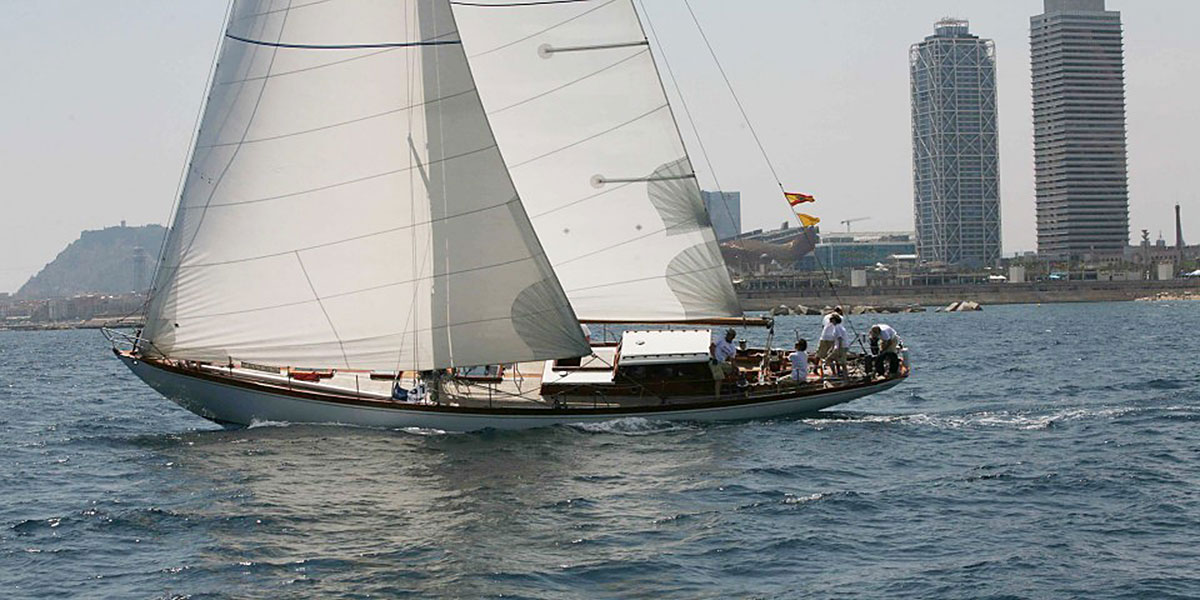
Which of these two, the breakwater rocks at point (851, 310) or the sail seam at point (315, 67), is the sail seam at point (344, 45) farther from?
the breakwater rocks at point (851, 310)

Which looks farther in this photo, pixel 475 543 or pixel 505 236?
pixel 505 236

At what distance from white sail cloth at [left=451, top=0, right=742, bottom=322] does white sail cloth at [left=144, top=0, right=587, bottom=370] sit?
3.42 metres

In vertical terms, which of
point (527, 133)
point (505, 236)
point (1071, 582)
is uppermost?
point (527, 133)

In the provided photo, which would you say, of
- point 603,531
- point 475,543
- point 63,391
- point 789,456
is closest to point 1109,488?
point 789,456

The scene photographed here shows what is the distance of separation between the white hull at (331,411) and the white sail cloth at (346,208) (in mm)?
704

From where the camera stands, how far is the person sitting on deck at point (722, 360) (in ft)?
95.5

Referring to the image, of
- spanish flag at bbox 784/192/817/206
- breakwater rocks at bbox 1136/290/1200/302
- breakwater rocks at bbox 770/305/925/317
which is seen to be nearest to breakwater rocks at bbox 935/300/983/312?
breakwater rocks at bbox 770/305/925/317

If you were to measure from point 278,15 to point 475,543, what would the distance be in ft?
39.9

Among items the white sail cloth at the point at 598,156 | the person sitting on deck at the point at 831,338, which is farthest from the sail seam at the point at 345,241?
the person sitting on deck at the point at 831,338

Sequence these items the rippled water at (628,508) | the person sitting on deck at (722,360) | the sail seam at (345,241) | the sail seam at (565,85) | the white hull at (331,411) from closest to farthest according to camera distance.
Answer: the rippled water at (628,508)
the sail seam at (345,241)
the white hull at (331,411)
the person sitting on deck at (722,360)
the sail seam at (565,85)

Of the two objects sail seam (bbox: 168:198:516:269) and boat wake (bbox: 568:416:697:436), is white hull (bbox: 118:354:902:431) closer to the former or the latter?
boat wake (bbox: 568:416:697:436)

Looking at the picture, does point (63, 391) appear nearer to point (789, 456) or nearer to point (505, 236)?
point (505, 236)

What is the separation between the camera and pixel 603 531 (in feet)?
63.2

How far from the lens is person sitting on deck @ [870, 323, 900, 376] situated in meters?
30.6
